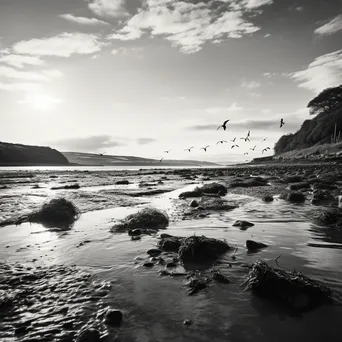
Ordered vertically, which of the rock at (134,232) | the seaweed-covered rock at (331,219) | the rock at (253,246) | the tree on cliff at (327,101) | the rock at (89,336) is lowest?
the rock at (134,232)

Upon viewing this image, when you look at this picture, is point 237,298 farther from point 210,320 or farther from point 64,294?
point 64,294

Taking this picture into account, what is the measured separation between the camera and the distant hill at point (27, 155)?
126 m

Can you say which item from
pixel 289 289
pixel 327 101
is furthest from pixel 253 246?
pixel 327 101

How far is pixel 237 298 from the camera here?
10.2 feet

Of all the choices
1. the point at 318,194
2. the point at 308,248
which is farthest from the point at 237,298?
the point at 318,194

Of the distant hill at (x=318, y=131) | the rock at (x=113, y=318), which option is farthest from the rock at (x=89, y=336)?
the distant hill at (x=318, y=131)

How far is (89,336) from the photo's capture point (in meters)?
2.42

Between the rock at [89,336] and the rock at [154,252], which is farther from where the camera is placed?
the rock at [154,252]

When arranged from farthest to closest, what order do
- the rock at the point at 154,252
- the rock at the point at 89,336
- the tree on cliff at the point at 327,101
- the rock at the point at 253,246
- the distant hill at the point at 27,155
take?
the distant hill at the point at 27,155 → the tree on cliff at the point at 327,101 → the rock at the point at 253,246 → the rock at the point at 154,252 → the rock at the point at 89,336

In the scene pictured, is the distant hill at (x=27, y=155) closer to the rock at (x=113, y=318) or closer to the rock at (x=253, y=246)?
the rock at (x=253, y=246)

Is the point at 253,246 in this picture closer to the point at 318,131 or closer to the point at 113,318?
the point at 113,318

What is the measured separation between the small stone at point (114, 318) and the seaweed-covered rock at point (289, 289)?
1650 millimetres

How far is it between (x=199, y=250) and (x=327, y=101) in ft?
→ 300

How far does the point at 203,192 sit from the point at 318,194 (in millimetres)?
5845
